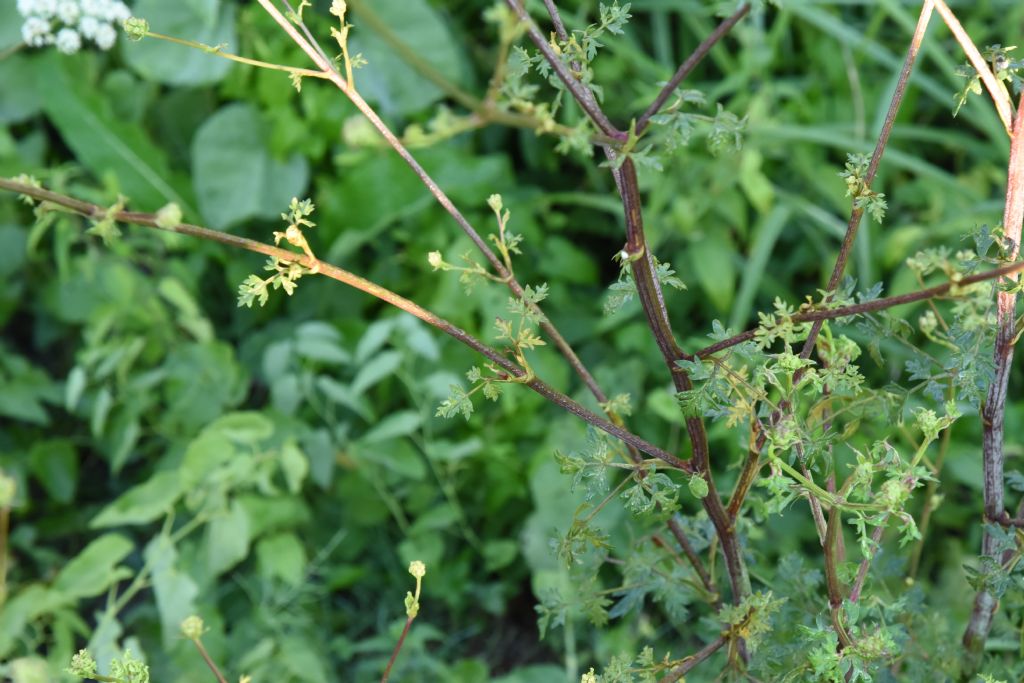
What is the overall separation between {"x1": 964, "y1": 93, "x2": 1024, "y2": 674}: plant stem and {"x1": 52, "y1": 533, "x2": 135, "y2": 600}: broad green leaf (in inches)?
34.8

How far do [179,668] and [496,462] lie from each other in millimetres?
469

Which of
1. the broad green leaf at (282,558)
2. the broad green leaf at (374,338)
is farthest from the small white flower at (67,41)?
the broad green leaf at (282,558)

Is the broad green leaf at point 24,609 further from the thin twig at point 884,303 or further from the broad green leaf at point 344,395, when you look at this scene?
the thin twig at point 884,303

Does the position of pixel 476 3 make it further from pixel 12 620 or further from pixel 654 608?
pixel 12 620

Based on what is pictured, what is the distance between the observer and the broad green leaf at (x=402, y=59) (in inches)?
64.6

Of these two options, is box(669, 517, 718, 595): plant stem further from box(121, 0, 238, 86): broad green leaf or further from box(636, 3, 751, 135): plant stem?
box(121, 0, 238, 86): broad green leaf

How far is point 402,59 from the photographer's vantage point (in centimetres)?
165

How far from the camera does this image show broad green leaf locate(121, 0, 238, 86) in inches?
64.2

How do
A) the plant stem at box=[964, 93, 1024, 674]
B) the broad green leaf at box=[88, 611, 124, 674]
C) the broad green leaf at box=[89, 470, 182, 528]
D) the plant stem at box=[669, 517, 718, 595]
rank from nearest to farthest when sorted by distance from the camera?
the plant stem at box=[964, 93, 1024, 674]
the plant stem at box=[669, 517, 718, 595]
the broad green leaf at box=[88, 611, 124, 674]
the broad green leaf at box=[89, 470, 182, 528]

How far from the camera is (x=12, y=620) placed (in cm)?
120

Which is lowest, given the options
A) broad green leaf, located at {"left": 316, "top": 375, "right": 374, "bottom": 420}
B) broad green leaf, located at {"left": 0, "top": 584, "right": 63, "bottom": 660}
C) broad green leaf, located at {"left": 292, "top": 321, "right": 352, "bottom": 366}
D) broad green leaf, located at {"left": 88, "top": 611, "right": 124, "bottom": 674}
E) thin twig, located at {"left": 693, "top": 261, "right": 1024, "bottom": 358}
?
broad green leaf, located at {"left": 88, "top": 611, "right": 124, "bottom": 674}

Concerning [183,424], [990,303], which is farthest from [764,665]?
[183,424]

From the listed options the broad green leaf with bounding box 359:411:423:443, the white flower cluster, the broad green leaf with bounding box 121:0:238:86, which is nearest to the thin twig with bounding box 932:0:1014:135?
the white flower cluster

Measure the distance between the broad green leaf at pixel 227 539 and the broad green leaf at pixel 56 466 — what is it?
0.35 metres
